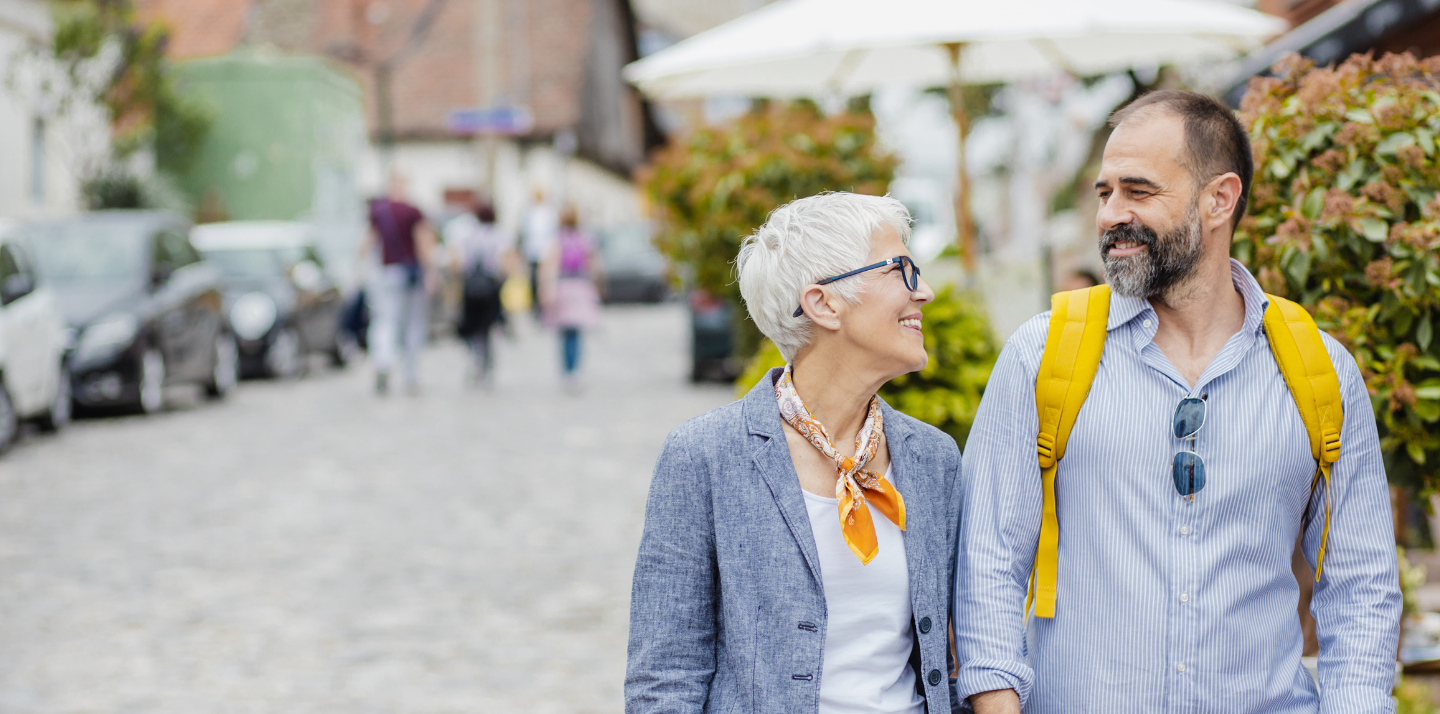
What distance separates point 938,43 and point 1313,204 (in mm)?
4474

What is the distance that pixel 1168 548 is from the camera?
2348mm

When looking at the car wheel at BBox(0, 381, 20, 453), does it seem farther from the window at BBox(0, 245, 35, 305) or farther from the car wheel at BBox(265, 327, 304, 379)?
the car wheel at BBox(265, 327, 304, 379)

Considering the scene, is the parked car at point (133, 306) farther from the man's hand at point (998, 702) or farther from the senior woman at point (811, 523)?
the man's hand at point (998, 702)

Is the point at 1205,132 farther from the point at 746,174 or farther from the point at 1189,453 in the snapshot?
the point at 746,174

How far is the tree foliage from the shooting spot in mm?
20141

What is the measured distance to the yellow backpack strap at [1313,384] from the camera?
7.88 feet

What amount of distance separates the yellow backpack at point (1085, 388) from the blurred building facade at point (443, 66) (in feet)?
125

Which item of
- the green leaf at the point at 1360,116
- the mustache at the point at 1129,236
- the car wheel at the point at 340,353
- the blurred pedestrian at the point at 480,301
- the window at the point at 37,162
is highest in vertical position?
the window at the point at 37,162

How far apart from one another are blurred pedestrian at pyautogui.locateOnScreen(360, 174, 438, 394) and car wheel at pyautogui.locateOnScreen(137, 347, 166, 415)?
2.18m

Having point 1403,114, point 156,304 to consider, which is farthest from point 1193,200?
point 156,304

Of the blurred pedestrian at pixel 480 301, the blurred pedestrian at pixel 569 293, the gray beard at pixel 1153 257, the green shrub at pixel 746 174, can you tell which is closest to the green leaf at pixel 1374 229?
the gray beard at pixel 1153 257

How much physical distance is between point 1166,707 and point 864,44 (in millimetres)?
4559

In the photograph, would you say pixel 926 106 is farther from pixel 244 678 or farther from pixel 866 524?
pixel 866 524

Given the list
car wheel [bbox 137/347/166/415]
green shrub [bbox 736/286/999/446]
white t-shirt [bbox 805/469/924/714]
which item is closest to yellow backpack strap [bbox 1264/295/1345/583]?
white t-shirt [bbox 805/469/924/714]
